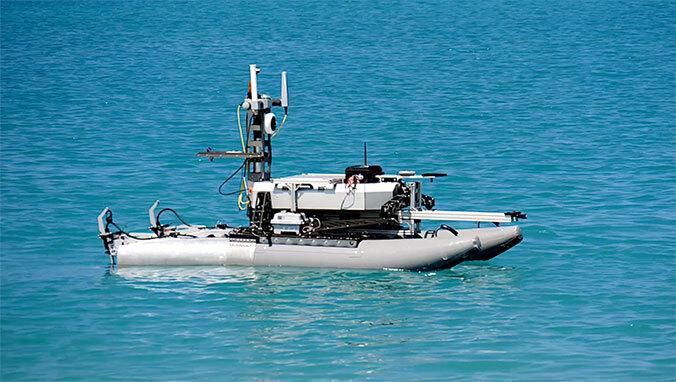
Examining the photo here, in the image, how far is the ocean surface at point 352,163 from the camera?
90.7ft

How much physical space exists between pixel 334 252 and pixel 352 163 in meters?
20.0

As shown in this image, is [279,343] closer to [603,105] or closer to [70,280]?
[70,280]

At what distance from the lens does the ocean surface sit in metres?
27.7

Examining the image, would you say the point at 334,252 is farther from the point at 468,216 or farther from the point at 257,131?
the point at 257,131

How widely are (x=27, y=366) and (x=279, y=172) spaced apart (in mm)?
27028

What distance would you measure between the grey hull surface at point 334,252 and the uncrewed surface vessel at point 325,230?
0.03m

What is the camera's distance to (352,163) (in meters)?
53.3

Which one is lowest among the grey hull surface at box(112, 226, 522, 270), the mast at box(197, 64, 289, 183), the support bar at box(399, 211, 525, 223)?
the grey hull surface at box(112, 226, 522, 270)

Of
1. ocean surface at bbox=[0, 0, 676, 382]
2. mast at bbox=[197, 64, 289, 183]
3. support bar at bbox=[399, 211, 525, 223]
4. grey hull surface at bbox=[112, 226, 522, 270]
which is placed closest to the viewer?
ocean surface at bbox=[0, 0, 676, 382]

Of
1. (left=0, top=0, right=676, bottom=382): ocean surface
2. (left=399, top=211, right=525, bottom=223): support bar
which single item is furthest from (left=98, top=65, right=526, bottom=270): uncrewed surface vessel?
(left=0, top=0, right=676, bottom=382): ocean surface

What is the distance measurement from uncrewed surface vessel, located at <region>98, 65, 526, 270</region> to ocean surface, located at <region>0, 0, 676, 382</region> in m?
0.47

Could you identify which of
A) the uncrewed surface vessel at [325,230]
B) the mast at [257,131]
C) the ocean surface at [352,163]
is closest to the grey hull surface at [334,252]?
the uncrewed surface vessel at [325,230]

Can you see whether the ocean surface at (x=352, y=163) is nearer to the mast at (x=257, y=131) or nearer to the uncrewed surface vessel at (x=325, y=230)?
the uncrewed surface vessel at (x=325, y=230)

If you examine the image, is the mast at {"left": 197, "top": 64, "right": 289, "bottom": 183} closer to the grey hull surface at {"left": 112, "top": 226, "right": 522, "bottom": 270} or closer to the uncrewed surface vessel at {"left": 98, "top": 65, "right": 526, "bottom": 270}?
the uncrewed surface vessel at {"left": 98, "top": 65, "right": 526, "bottom": 270}
